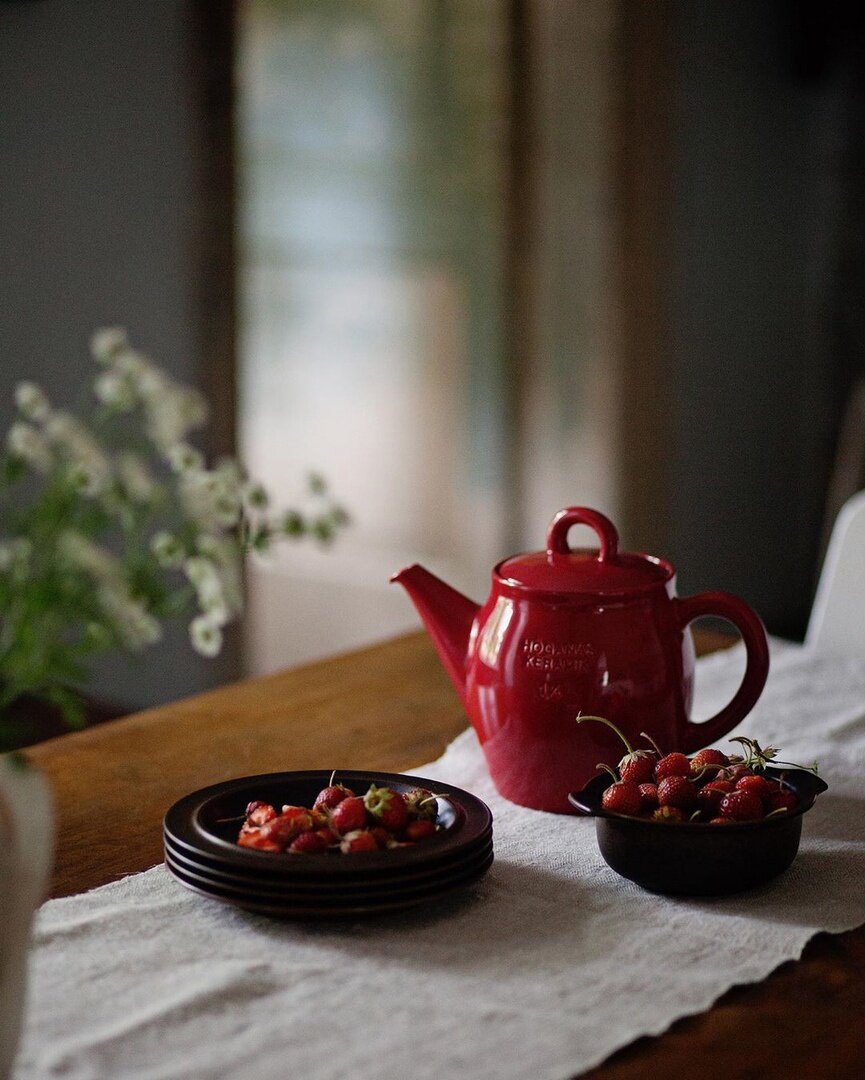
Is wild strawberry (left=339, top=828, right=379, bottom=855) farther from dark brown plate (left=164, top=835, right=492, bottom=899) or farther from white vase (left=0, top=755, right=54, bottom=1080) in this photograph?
white vase (left=0, top=755, right=54, bottom=1080)

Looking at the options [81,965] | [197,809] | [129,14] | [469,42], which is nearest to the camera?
[81,965]

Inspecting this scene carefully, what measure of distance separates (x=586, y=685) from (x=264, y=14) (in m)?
2.61

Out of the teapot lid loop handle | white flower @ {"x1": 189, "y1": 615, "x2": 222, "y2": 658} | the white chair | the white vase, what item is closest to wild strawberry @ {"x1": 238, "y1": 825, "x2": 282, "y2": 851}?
white flower @ {"x1": 189, "y1": 615, "x2": 222, "y2": 658}

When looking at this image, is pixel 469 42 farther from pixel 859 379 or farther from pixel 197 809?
pixel 197 809

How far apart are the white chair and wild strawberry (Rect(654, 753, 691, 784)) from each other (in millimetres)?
799

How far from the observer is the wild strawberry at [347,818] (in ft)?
2.70

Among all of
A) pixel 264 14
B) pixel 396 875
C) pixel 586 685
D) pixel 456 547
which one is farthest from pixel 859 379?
pixel 396 875

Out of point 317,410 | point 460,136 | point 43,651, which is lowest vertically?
point 317,410

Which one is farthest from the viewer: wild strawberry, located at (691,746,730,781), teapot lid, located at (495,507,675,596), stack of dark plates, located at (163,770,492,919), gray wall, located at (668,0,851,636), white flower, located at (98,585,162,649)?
gray wall, located at (668,0,851,636)

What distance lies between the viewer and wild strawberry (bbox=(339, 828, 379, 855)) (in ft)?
2.63

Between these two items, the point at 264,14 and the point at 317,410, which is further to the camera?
the point at 317,410

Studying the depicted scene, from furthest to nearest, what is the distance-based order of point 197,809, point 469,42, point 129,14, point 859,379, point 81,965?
1. point 859,379
2. point 129,14
3. point 469,42
4. point 197,809
5. point 81,965

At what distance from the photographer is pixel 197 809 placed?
88 cm

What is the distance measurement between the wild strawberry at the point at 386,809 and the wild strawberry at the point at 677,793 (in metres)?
0.17
